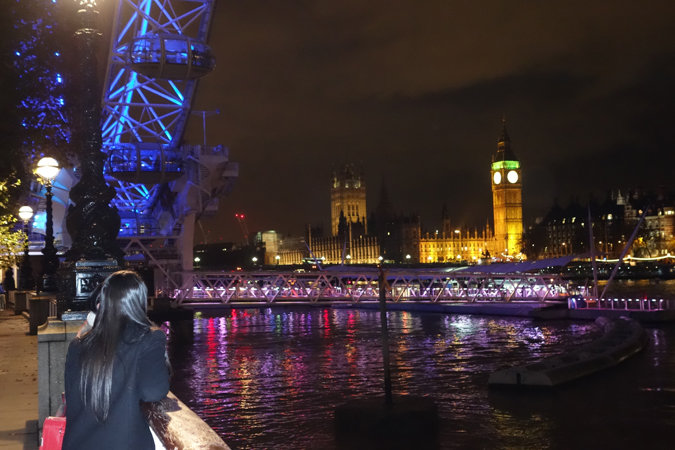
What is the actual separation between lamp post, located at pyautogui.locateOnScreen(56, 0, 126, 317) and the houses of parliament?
483 ft

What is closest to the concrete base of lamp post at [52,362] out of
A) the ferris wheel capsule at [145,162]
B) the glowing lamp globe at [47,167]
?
the glowing lamp globe at [47,167]

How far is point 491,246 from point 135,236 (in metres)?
126

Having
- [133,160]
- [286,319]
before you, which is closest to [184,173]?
[133,160]

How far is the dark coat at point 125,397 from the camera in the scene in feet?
12.1

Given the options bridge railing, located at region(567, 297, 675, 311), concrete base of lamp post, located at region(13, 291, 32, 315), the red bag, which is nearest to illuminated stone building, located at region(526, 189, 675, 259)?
bridge railing, located at region(567, 297, 675, 311)

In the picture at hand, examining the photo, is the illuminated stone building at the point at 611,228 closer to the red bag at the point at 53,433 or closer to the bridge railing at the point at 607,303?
the bridge railing at the point at 607,303

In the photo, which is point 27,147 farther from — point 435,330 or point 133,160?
point 133,160

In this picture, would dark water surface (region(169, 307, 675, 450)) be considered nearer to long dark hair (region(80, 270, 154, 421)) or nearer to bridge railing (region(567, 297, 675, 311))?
bridge railing (region(567, 297, 675, 311))

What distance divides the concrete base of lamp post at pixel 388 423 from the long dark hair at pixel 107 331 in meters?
11.8

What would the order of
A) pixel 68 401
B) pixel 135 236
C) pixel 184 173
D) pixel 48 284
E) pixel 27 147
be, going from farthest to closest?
pixel 135 236, pixel 184 173, pixel 48 284, pixel 27 147, pixel 68 401

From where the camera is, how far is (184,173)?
55.3 metres

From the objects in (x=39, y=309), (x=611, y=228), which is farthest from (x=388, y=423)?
(x=611, y=228)

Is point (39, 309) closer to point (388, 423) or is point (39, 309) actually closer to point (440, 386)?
point (388, 423)

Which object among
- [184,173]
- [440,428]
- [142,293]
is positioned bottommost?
[440,428]
